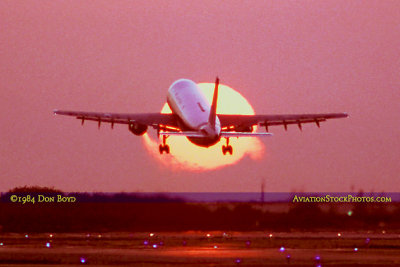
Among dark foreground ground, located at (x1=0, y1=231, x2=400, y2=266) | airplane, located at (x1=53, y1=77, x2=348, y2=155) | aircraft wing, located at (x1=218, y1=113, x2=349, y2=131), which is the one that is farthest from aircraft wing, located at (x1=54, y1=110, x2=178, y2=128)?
dark foreground ground, located at (x1=0, y1=231, x2=400, y2=266)

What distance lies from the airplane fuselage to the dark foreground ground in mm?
12276

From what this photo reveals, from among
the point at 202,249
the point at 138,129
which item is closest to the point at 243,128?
the point at 138,129

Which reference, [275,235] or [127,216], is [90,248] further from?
[127,216]

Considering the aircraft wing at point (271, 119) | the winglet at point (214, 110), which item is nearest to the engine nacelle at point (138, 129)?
the aircraft wing at point (271, 119)

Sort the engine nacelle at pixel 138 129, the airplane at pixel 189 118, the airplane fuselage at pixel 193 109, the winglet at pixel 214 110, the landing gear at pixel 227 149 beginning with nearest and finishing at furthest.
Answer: the airplane fuselage at pixel 193 109, the winglet at pixel 214 110, the landing gear at pixel 227 149, the airplane at pixel 189 118, the engine nacelle at pixel 138 129

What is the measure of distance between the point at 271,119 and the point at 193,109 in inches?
291

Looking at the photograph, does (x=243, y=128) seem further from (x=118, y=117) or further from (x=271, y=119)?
(x=118, y=117)

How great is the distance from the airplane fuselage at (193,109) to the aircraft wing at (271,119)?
257cm

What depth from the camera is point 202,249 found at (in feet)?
198

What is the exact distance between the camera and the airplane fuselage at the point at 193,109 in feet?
298

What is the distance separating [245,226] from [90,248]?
31.2m

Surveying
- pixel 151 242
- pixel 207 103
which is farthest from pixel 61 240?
pixel 207 103

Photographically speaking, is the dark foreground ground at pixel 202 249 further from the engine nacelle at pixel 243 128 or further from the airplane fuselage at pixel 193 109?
the engine nacelle at pixel 243 128

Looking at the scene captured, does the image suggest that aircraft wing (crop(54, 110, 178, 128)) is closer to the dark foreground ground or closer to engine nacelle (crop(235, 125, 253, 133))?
engine nacelle (crop(235, 125, 253, 133))
